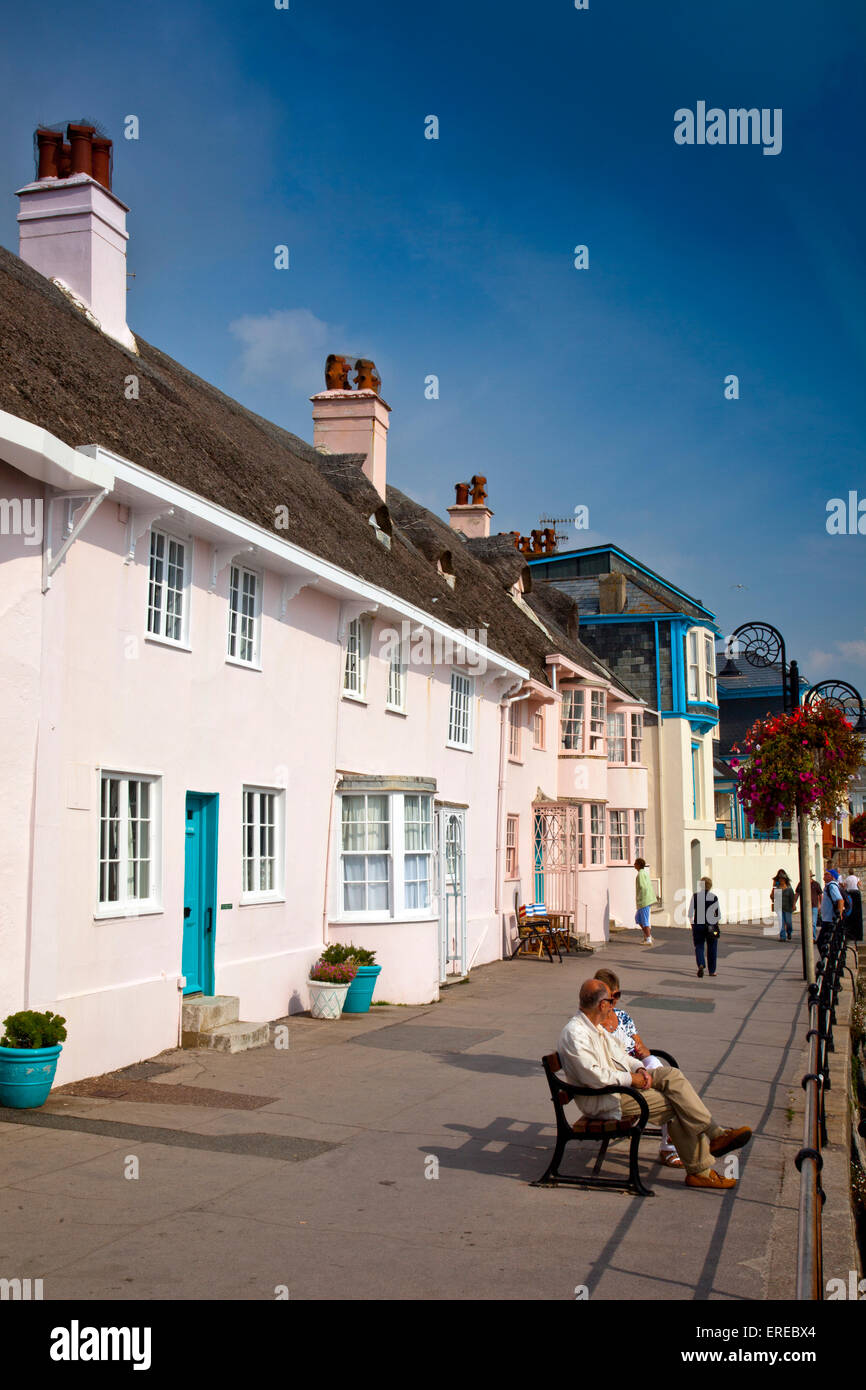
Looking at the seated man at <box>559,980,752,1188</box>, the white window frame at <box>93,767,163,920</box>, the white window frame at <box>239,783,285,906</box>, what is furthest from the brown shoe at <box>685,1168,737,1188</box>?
the white window frame at <box>239,783,285,906</box>

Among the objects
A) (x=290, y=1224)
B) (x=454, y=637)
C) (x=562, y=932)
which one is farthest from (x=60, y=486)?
(x=562, y=932)

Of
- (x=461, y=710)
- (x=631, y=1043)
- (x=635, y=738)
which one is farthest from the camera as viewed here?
(x=635, y=738)

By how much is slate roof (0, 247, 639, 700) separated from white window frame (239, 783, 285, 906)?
10.1 ft

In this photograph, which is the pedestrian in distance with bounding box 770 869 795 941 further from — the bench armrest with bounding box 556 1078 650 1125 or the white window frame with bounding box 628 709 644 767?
the bench armrest with bounding box 556 1078 650 1125

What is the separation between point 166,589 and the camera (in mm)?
12023

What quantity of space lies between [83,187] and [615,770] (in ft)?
63.3

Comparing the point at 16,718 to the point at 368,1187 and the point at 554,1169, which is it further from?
the point at 554,1169

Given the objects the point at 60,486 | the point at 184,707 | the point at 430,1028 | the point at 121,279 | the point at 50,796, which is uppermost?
the point at 121,279

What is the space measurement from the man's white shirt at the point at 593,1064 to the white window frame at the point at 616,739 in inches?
877

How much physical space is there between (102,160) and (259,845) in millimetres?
9154

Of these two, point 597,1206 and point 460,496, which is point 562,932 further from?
point 597,1206

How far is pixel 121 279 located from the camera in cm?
1598

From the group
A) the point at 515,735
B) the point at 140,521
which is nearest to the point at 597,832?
the point at 515,735
